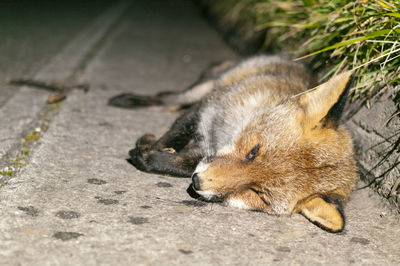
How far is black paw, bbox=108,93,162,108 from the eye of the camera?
480 centimetres

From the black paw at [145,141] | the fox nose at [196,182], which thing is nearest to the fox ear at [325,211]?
the fox nose at [196,182]

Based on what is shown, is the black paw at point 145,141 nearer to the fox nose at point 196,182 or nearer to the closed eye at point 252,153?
the fox nose at point 196,182

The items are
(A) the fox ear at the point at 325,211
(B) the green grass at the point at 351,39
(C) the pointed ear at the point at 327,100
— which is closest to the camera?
(A) the fox ear at the point at 325,211

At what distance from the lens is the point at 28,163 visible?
3.10 metres

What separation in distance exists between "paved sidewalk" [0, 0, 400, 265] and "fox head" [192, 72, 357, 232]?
0.12 meters

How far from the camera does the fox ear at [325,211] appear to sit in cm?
271

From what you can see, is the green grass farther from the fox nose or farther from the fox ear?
the fox nose

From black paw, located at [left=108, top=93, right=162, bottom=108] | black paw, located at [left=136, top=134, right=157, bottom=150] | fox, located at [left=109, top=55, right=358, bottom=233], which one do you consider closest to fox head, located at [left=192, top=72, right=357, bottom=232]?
fox, located at [left=109, top=55, right=358, bottom=233]

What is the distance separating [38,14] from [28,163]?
8.02 meters

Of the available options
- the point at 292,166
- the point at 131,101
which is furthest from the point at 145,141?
the point at 292,166

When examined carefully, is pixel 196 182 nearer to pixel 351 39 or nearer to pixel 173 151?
pixel 173 151

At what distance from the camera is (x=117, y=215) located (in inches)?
102

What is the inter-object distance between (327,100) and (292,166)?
1.78ft

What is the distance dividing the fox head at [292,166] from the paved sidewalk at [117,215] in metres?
0.12
